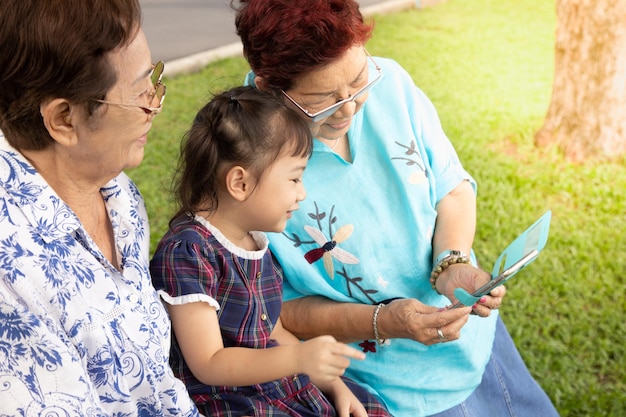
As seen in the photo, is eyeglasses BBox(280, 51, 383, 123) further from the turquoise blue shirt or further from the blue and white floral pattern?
the blue and white floral pattern

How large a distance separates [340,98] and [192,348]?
2.73 feet

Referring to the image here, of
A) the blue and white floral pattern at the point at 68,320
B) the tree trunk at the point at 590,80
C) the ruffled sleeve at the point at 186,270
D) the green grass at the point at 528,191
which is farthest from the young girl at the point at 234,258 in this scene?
the tree trunk at the point at 590,80

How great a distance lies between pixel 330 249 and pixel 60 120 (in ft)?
3.18

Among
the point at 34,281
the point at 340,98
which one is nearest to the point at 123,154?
the point at 34,281

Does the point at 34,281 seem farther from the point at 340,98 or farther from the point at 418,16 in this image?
the point at 418,16

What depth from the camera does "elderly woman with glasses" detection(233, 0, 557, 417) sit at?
225 centimetres

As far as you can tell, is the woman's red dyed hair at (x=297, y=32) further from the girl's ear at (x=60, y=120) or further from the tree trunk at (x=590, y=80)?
the tree trunk at (x=590, y=80)

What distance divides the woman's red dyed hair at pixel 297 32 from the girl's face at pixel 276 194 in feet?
0.85

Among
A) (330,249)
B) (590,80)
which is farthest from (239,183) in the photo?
(590,80)

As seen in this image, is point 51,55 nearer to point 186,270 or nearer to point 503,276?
point 186,270

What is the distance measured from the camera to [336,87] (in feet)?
7.22

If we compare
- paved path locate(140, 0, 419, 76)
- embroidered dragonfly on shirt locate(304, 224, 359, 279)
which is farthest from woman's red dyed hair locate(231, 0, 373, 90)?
paved path locate(140, 0, 419, 76)

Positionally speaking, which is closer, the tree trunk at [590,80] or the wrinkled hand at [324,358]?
the wrinkled hand at [324,358]

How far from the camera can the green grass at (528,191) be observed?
3.82m
